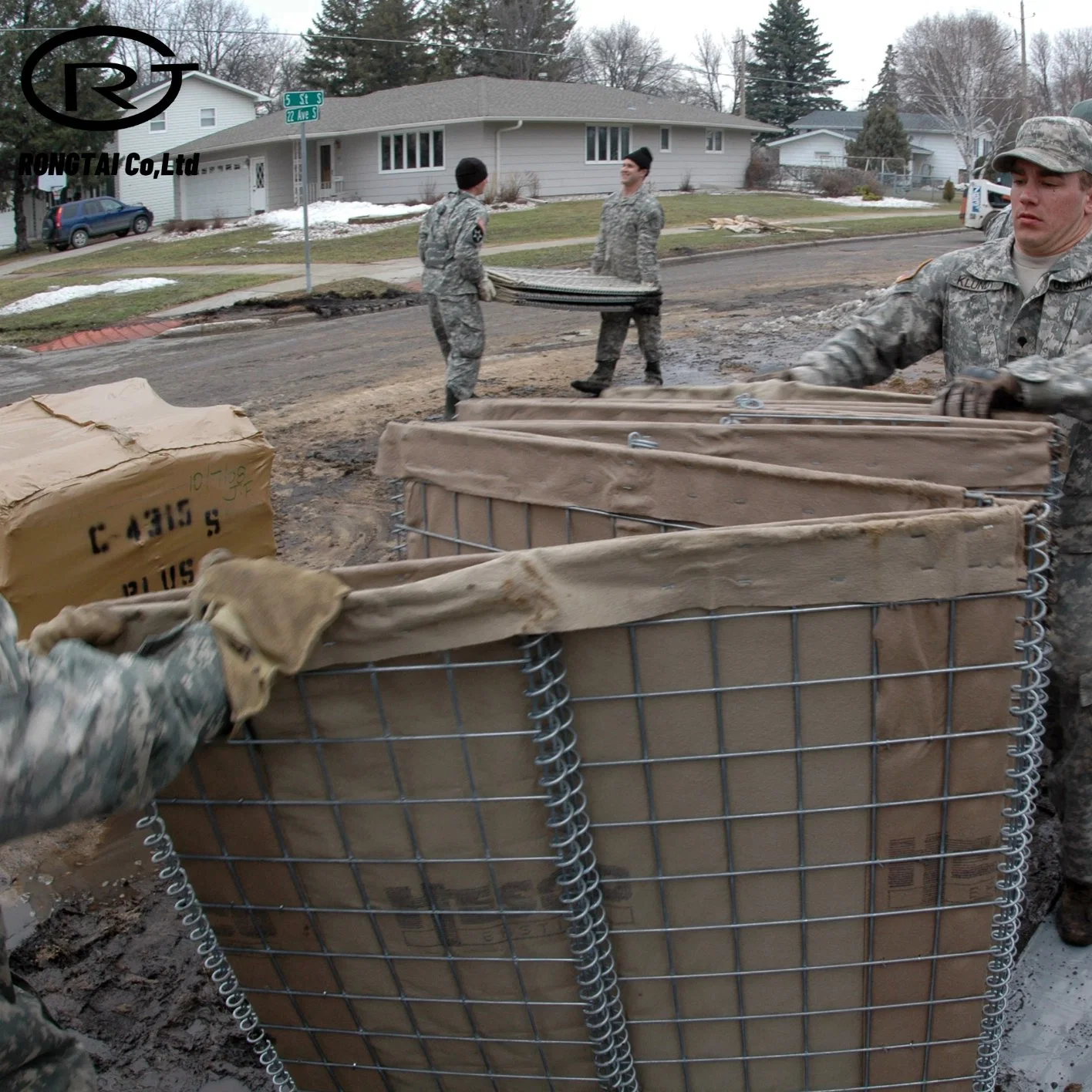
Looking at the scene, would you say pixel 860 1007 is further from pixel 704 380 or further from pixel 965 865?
pixel 704 380

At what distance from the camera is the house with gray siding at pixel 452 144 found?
37.2 metres

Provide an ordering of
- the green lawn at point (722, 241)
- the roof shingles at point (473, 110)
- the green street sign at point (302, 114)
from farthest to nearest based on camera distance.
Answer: the roof shingles at point (473, 110) < the green lawn at point (722, 241) < the green street sign at point (302, 114)

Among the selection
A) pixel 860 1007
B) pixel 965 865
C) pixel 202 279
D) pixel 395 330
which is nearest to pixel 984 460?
pixel 965 865

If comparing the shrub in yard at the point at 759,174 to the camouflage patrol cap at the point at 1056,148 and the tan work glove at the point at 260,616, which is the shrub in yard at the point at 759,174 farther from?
the tan work glove at the point at 260,616

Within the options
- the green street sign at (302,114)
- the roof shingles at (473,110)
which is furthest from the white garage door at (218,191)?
the green street sign at (302,114)

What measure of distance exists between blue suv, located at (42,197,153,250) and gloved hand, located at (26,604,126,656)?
1472 inches

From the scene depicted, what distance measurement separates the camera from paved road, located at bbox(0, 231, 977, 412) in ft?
35.2

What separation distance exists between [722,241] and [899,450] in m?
21.0

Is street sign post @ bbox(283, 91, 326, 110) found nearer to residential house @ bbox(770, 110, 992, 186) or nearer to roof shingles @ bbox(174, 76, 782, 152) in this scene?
roof shingles @ bbox(174, 76, 782, 152)

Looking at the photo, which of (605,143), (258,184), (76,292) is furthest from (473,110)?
(76,292)

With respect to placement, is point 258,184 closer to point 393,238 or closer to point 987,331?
point 393,238

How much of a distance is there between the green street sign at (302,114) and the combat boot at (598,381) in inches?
238

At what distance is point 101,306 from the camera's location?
17812 mm

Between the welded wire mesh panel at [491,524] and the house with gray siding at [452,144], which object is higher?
the house with gray siding at [452,144]
